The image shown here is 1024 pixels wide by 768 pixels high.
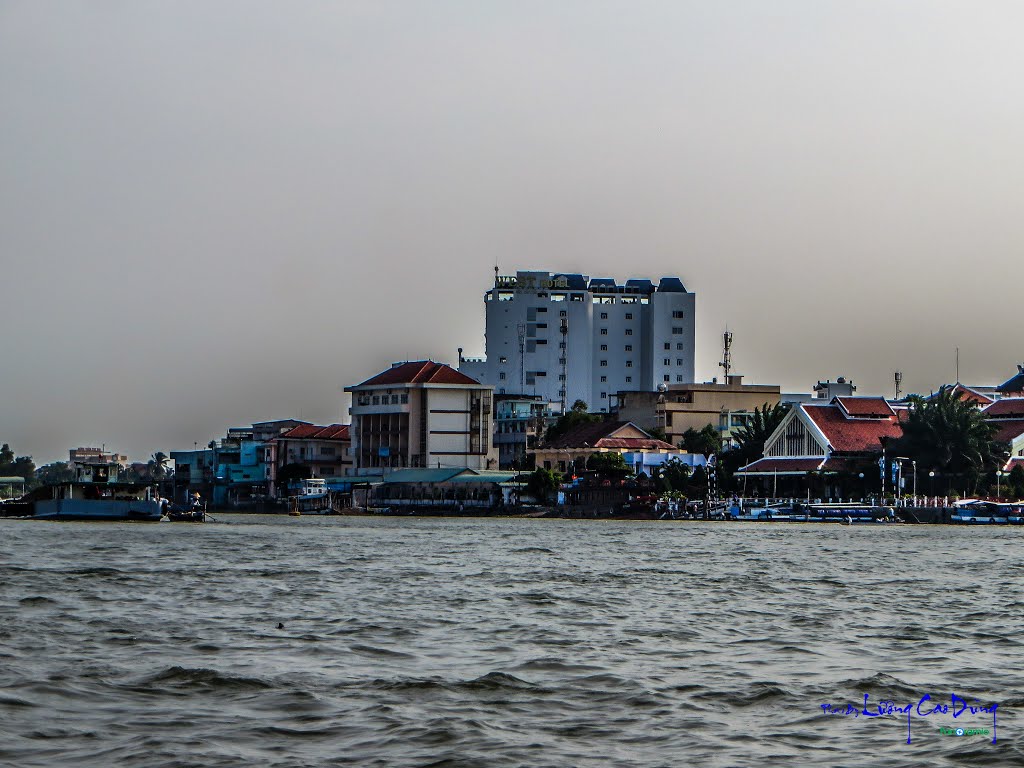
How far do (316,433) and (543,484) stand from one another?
3530cm

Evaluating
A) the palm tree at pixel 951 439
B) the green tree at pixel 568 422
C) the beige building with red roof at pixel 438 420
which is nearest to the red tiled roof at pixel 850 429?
the palm tree at pixel 951 439

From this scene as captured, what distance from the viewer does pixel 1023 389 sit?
386 feet

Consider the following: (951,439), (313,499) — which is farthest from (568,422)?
(951,439)

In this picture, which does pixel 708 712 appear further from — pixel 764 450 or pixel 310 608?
pixel 764 450

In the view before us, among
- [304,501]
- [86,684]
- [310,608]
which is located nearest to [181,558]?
[310,608]

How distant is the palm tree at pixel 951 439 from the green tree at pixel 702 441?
21169 millimetres

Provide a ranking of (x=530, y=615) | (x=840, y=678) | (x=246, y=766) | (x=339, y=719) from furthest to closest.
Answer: (x=530, y=615) → (x=840, y=678) → (x=339, y=719) → (x=246, y=766)

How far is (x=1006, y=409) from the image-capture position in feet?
343

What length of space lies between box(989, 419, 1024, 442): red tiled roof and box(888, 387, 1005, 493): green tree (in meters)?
2.34

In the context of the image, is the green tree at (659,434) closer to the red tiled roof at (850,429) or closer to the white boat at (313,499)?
the red tiled roof at (850,429)

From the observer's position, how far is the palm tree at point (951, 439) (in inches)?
3767

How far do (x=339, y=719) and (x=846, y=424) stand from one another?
94.1 m

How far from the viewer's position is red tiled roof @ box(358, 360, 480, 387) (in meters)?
127

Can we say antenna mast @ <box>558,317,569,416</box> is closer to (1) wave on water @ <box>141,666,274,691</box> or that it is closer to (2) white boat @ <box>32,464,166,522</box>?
(2) white boat @ <box>32,464,166,522</box>
